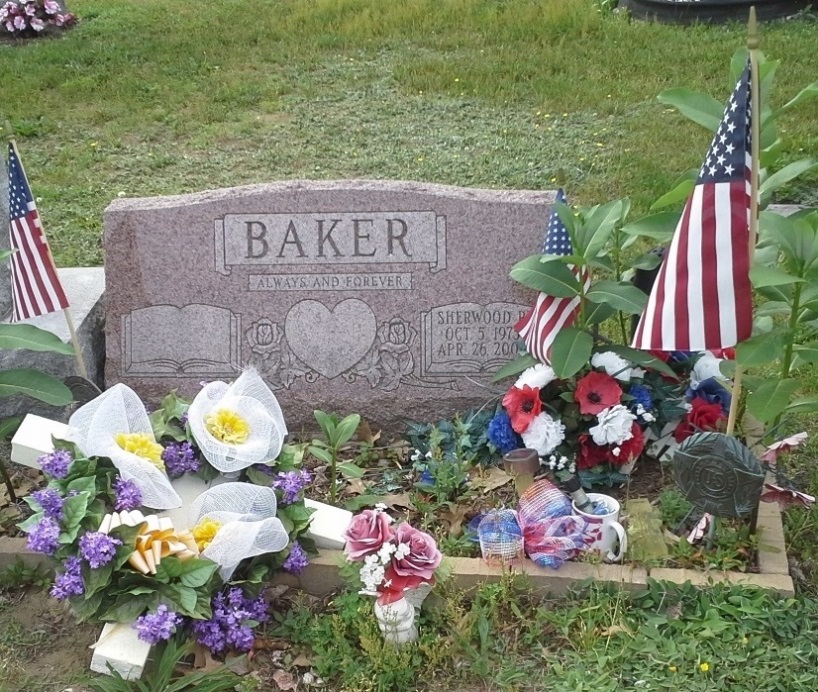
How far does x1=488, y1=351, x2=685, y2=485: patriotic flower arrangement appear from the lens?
3518mm

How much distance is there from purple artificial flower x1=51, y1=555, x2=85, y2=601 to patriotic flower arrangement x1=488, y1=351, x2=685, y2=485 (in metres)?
1.62

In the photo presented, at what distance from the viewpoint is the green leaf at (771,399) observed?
9.47ft

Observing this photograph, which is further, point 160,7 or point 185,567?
point 160,7

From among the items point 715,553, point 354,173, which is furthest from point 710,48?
point 715,553

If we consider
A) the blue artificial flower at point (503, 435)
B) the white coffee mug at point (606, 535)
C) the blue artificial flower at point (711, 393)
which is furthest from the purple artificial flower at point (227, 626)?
the blue artificial flower at point (711, 393)

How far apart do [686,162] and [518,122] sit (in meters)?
1.57

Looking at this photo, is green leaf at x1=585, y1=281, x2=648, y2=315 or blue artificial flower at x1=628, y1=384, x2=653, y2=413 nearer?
green leaf at x1=585, y1=281, x2=648, y2=315

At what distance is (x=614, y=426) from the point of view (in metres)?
3.47

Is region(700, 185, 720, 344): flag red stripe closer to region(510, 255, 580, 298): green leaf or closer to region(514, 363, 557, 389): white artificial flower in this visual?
region(510, 255, 580, 298): green leaf

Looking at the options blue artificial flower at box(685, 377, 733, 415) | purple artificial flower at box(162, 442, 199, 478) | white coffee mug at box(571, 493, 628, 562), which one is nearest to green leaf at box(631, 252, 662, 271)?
blue artificial flower at box(685, 377, 733, 415)

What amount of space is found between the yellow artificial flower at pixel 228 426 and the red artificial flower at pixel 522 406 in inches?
39.6

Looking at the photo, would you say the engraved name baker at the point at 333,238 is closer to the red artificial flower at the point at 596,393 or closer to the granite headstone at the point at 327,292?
the granite headstone at the point at 327,292

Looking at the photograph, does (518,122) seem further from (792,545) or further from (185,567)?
(185,567)

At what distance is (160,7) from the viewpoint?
12.3 m
